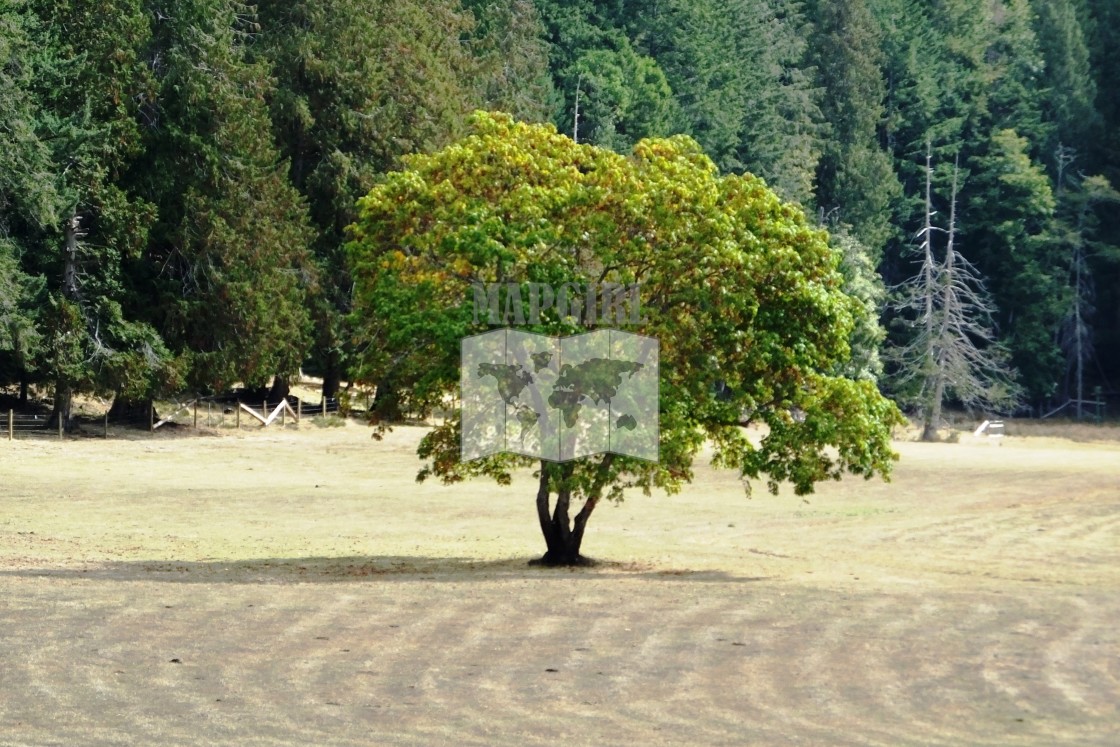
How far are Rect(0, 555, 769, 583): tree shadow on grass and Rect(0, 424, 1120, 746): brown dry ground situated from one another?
0.45 feet

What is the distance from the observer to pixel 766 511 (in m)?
45.7

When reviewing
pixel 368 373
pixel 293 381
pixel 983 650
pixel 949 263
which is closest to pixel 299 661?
pixel 983 650

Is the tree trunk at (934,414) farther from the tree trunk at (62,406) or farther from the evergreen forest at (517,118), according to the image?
the tree trunk at (62,406)

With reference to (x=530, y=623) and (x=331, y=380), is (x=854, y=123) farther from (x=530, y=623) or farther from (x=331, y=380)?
(x=530, y=623)

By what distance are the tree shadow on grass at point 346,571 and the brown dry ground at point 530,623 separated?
14 centimetres

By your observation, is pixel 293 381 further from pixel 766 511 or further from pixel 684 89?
pixel 684 89

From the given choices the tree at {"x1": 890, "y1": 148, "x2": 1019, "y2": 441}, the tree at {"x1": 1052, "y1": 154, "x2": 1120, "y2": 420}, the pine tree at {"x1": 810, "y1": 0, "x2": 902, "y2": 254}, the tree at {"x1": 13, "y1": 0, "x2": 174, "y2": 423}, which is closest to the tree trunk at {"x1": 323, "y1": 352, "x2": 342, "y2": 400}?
the tree at {"x1": 13, "y1": 0, "x2": 174, "y2": 423}

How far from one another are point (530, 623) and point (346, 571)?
816 centimetres

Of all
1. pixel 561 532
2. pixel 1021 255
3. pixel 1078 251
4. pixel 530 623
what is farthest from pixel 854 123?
pixel 530 623

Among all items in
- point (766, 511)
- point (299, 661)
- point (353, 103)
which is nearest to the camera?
point (299, 661)

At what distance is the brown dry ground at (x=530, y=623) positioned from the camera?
1659 cm

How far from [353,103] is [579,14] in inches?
1383

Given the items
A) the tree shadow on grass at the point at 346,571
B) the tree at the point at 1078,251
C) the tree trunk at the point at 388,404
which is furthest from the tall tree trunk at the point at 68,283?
the tree at the point at 1078,251

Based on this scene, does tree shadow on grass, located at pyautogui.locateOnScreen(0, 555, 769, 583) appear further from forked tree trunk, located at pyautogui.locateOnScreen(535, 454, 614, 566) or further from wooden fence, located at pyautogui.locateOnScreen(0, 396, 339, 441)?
wooden fence, located at pyautogui.locateOnScreen(0, 396, 339, 441)
